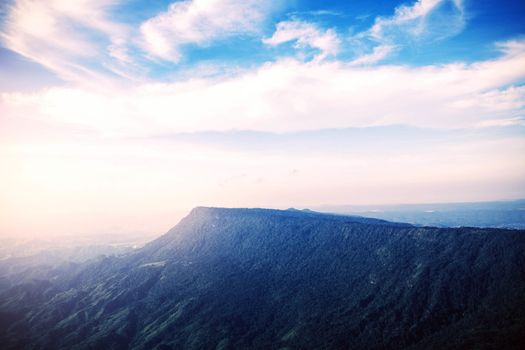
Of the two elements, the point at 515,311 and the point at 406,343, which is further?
the point at 406,343

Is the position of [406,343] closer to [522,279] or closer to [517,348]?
[517,348]

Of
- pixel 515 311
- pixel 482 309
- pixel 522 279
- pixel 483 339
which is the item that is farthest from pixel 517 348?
pixel 522 279

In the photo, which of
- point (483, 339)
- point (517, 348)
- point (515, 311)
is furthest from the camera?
point (515, 311)

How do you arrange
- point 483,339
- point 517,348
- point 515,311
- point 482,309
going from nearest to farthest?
point 517,348, point 483,339, point 515,311, point 482,309

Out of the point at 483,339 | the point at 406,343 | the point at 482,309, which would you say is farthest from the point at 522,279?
the point at 406,343

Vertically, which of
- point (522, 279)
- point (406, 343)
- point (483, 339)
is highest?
point (522, 279)

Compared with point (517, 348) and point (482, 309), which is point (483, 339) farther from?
point (482, 309)

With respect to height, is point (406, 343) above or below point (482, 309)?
below

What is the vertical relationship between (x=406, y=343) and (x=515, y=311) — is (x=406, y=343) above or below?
below

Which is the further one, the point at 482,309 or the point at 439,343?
the point at 482,309
